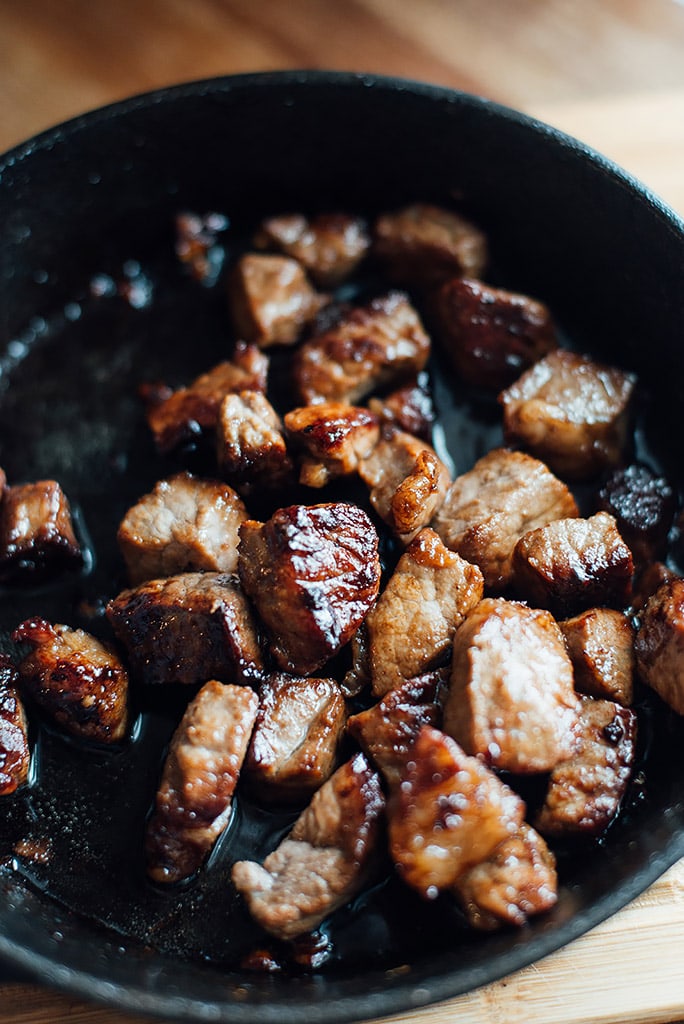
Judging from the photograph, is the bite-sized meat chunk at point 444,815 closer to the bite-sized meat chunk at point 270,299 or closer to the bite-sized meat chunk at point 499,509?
the bite-sized meat chunk at point 499,509

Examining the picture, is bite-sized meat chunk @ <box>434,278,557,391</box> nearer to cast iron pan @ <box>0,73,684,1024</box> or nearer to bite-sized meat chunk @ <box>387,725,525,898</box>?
cast iron pan @ <box>0,73,684,1024</box>

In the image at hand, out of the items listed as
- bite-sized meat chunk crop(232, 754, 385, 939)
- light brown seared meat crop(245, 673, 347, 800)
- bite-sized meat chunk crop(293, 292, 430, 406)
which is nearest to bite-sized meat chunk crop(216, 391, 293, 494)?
bite-sized meat chunk crop(293, 292, 430, 406)

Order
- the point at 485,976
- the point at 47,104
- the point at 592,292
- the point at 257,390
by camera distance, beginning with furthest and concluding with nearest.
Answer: the point at 47,104
the point at 592,292
the point at 257,390
the point at 485,976

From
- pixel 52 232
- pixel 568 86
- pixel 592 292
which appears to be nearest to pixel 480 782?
pixel 592 292

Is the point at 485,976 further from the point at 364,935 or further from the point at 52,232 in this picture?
the point at 52,232

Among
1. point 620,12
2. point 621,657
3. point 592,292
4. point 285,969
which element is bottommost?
point 285,969

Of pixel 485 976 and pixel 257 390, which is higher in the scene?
pixel 257 390

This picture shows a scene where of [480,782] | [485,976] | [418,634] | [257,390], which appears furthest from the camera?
[257,390]
